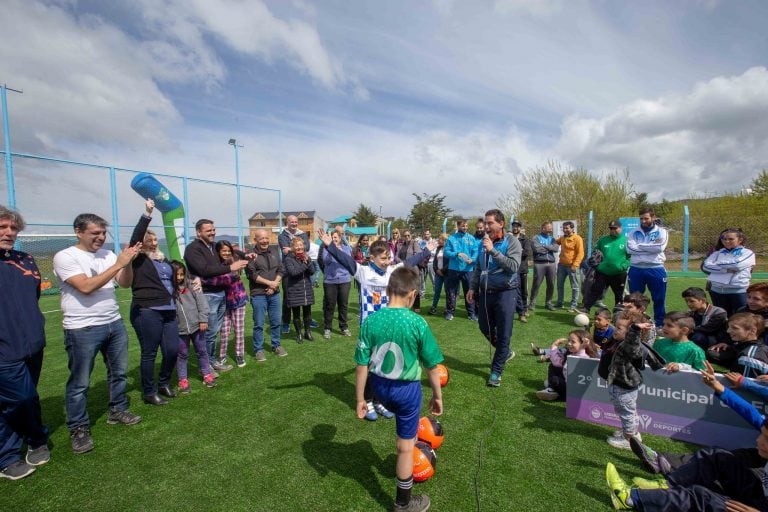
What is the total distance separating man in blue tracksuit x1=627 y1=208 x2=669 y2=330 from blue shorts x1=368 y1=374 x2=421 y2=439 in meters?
5.91

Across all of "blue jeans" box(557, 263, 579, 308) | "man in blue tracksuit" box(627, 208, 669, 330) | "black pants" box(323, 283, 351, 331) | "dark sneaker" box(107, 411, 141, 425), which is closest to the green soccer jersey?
"dark sneaker" box(107, 411, 141, 425)

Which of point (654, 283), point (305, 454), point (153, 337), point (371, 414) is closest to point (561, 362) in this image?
point (371, 414)

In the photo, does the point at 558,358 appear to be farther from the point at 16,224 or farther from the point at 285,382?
the point at 16,224

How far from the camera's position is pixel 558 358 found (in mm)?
4441

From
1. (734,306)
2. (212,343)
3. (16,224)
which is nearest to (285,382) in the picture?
(212,343)

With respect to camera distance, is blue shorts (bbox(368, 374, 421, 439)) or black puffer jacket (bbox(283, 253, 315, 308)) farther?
black puffer jacket (bbox(283, 253, 315, 308))

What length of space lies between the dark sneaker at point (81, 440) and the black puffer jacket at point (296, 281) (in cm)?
337

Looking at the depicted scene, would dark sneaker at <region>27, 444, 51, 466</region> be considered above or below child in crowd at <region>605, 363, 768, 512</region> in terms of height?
below

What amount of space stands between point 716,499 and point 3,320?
5108mm

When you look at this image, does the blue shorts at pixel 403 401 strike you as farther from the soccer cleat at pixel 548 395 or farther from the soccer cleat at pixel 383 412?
the soccer cleat at pixel 548 395

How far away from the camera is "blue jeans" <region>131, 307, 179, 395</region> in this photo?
4012mm

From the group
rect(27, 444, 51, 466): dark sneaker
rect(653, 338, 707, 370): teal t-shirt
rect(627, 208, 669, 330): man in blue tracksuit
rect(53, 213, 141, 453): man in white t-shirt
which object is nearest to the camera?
rect(27, 444, 51, 466): dark sneaker

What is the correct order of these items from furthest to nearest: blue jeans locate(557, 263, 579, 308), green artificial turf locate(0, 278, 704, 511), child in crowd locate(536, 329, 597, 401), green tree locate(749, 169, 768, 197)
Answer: green tree locate(749, 169, 768, 197), blue jeans locate(557, 263, 579, 308), child in crowd locate(536, 329, 597, 401), green artificial turf locate(0, 278, 704, 511)

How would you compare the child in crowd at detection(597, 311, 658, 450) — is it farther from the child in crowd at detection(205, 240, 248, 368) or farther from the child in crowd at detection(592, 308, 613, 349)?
the child in crowd at detection(205, 240, 248, 368)
